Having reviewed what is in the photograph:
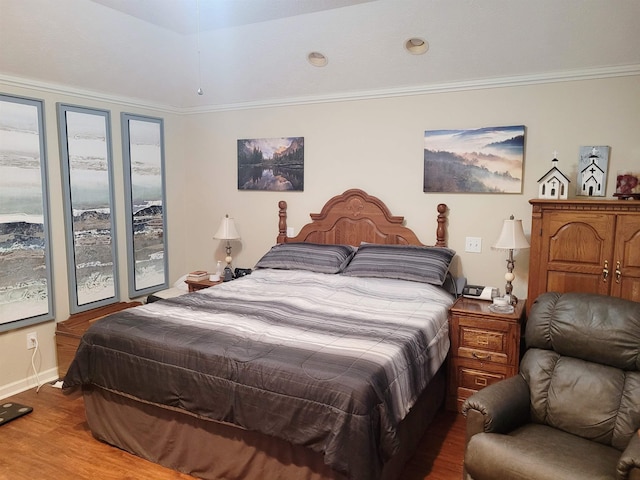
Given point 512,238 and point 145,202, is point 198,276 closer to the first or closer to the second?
point 145,202

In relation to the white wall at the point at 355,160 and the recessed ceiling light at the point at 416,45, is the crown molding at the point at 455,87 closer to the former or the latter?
the white wall at the point at 355,160

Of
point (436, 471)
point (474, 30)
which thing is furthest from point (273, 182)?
point (436, 471)

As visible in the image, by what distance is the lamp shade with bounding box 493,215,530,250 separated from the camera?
10.3ft

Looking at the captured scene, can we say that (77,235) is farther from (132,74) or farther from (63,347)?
(132,74)

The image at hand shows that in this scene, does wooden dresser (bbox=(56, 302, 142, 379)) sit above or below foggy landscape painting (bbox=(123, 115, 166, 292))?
below

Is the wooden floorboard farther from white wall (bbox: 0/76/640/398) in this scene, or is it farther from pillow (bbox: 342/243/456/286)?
pillow (bbox: 342/243/456/286)

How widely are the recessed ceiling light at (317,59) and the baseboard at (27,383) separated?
3.20 m

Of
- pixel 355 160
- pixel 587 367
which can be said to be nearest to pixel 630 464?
pixel 587 367

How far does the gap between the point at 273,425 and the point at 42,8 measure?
280 cm

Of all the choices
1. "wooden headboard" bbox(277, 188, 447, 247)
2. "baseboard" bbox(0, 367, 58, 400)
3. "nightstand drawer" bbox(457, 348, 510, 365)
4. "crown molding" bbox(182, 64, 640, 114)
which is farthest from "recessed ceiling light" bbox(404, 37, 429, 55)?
"baseboard" bbox(0, 367, 58, 400)

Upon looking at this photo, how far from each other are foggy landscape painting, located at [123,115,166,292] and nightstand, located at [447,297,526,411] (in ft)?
9.55

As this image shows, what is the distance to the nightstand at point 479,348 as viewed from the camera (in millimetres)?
2982

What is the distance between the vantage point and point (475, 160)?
3566 millimetres

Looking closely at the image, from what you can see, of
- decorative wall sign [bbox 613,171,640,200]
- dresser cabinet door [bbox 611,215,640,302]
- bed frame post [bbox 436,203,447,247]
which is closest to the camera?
dresser cabinet door [bbox 611,215,640,302]
